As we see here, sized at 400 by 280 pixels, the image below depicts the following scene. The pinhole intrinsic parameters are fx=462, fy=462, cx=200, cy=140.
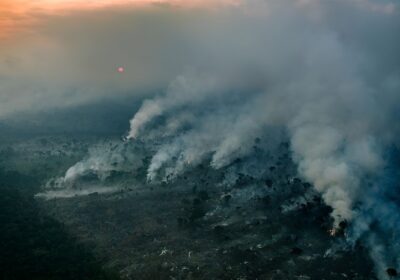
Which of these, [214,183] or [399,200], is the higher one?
[214,183]

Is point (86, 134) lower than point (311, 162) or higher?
higher

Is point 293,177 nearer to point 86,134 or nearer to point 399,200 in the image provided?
point 399,200

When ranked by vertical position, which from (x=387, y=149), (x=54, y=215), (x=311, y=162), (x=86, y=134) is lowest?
(x=54, y=215)

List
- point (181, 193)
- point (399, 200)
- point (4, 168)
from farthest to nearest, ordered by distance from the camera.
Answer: point (4, 168), point (181, 193), point (399, 200)

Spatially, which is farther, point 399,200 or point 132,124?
point 132,124

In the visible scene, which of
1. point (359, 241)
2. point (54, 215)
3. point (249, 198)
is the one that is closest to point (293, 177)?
point (249, 198)

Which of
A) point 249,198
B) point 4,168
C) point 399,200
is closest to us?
point 399,200

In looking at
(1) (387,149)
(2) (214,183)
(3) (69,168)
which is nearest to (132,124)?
(3) (69,168)

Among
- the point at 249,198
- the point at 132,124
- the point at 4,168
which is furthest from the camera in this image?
the point at 132,124

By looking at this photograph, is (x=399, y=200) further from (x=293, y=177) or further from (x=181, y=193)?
(x=181, y=193)
